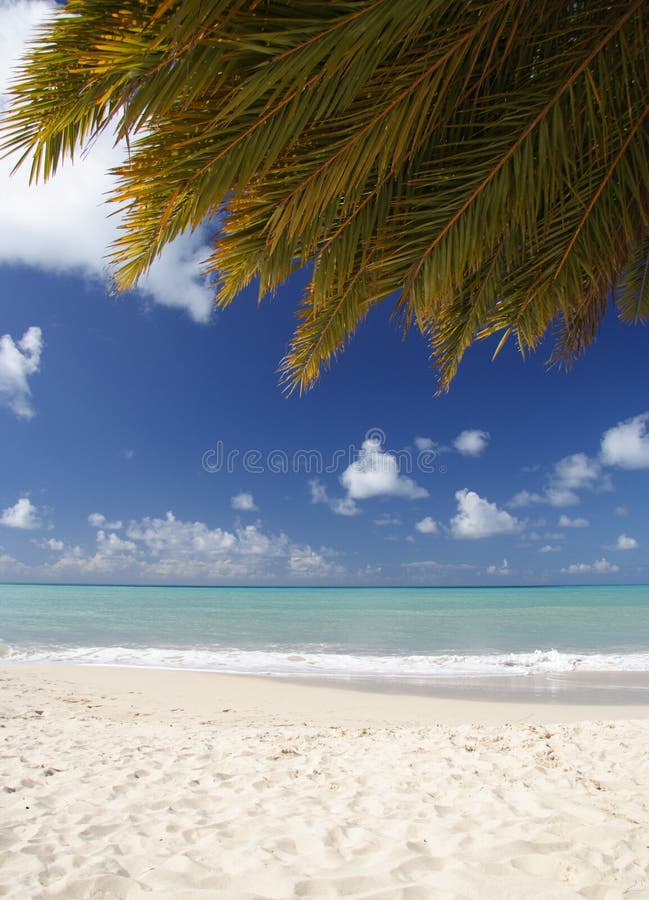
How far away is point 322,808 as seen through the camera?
12.5 feet

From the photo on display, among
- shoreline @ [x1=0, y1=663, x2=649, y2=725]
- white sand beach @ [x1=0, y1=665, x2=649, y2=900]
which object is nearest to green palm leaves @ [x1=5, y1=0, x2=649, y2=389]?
white sand beach @ [x1=0, y1=665, x2=649, y2=900]

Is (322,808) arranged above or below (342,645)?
above

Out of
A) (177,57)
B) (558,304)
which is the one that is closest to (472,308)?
(558,304)

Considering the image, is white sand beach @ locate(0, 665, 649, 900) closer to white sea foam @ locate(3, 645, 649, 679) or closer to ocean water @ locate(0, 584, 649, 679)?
white sea foam @ locate(3, 645, 649, 679)

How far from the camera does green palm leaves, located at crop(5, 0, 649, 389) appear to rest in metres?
1.98

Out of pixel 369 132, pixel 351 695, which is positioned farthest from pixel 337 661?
pixel 369 132

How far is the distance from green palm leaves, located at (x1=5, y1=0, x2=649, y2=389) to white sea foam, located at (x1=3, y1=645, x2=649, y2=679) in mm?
9895

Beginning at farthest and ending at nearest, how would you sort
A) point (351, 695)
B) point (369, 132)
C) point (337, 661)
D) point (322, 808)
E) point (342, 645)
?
point (342, 645)
point (337, 661)
point (351, 695)
point (322, 808)
point (369, 132)

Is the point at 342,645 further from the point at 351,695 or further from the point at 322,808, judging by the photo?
the point at 322,808

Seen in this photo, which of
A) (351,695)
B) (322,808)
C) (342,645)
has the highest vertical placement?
(322,808)

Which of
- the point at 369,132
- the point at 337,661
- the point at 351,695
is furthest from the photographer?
the point at 337,661

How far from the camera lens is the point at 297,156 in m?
2.58

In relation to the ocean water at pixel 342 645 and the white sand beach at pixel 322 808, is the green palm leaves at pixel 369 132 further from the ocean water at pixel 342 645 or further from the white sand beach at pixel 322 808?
the ocean water at pixel 342 645

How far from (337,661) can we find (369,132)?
1264 centimetres
